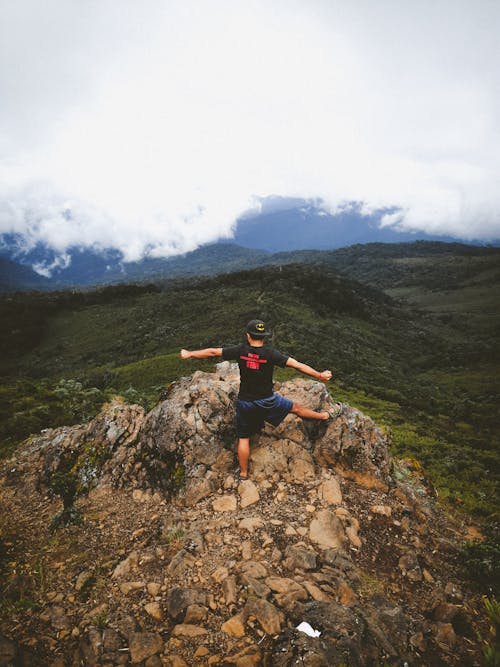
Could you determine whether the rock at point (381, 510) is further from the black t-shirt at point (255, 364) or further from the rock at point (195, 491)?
the rock at point (195, 491)

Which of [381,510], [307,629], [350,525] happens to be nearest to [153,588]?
[307,629]

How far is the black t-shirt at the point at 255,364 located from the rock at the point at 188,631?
3.55 metres

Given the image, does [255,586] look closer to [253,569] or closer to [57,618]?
[253,569]

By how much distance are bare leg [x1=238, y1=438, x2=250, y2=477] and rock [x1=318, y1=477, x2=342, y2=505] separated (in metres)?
1.67

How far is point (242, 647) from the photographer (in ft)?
12.9

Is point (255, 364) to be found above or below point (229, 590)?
above

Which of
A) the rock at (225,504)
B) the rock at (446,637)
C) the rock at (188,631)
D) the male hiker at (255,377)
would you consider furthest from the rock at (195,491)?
the rock at (446,637)

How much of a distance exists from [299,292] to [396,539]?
254 feet

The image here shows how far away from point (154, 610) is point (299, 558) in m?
2.32

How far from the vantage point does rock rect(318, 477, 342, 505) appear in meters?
6.49

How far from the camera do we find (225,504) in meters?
6.30

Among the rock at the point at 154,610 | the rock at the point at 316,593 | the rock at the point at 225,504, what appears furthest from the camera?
the rock at the point at 225,504

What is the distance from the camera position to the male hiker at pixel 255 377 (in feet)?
20.9

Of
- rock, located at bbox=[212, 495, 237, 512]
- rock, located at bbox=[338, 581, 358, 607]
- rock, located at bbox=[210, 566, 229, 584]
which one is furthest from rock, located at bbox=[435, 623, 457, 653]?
rock, located at bbox=[212, 495, 237, 512]
